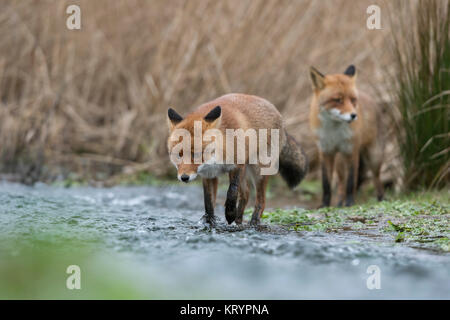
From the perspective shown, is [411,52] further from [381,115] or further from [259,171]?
[259,171]

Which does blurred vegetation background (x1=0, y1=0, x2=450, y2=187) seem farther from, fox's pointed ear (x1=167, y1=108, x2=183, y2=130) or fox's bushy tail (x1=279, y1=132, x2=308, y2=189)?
fox's pointed ear (x1=167, y1=108, x2=183, y2=130)

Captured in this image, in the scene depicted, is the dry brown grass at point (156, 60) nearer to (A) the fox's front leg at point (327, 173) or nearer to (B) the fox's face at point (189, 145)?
(A) the fox's front leg at point (327, 173)

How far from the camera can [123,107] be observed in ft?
36.4

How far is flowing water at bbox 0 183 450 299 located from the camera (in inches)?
121

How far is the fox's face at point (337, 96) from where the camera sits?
25.1ft

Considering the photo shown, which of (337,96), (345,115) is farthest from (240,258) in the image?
(337,96)

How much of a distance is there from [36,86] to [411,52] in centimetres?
629

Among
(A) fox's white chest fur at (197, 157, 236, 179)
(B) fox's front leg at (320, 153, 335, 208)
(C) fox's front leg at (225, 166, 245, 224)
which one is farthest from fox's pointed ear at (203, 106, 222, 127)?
(B) fox's front leg at (320, 153, 335, 208)

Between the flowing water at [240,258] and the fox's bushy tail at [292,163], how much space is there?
1270 millimetres

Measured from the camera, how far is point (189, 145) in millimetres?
4449

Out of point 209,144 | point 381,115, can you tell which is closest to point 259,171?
point 209,144

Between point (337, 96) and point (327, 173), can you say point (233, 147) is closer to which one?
point (337, 96)

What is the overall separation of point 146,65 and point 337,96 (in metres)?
4.47

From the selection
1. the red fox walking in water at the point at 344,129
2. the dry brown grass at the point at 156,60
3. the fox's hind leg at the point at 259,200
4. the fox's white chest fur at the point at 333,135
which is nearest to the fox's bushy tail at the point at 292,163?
the fox's hind leg at the point at 259,200
